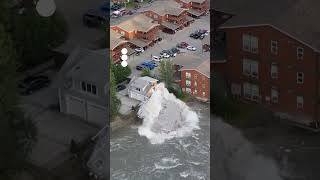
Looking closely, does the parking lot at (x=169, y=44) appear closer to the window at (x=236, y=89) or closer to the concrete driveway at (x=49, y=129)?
the window at (x=236, y=89)

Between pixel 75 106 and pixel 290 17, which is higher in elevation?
pixel 290 17

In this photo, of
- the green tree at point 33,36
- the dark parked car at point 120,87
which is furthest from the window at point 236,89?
the green tree at point 33,36

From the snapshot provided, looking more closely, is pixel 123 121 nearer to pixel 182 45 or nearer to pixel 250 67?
pixel 182 45

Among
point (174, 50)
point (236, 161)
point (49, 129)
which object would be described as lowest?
point (236, 161)

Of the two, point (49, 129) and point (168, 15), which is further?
point (49, 129)

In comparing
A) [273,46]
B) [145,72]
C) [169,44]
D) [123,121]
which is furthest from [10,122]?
[273,46]
